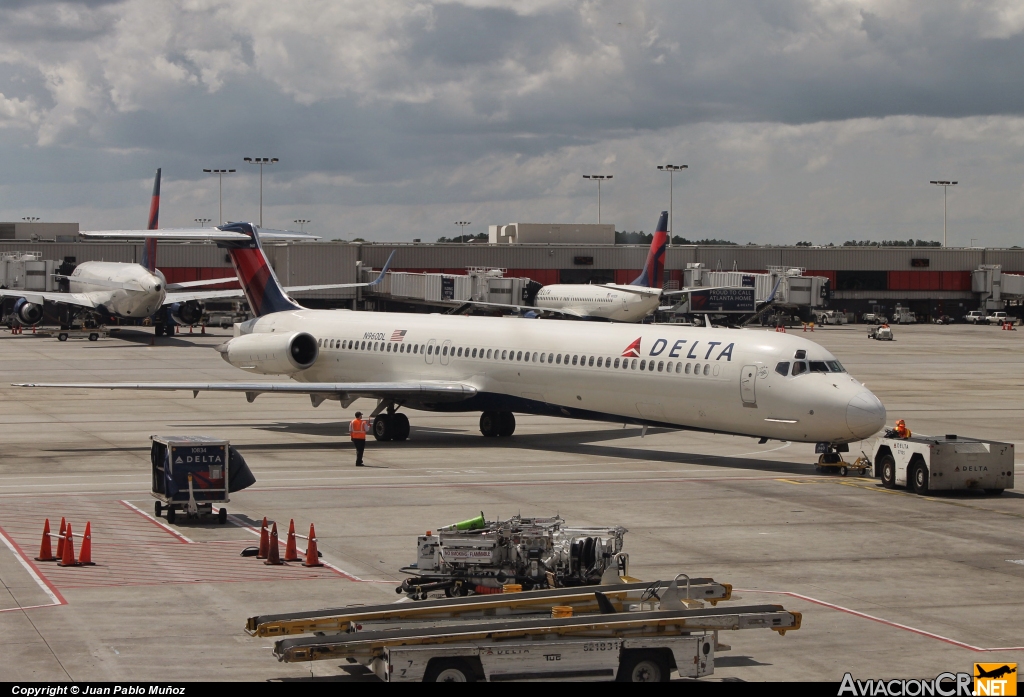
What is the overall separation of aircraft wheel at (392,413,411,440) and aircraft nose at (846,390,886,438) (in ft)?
45.9

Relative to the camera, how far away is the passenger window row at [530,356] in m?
31.7

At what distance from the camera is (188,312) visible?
283ft

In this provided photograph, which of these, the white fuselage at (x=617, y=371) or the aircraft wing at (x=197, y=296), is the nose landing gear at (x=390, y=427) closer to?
the white fuselage at (x=617, y=371)

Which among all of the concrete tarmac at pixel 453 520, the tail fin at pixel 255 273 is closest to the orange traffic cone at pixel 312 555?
the concrete tarmac at pixel 453 520

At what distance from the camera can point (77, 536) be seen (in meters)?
22.5

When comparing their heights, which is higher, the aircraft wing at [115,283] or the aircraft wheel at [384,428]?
the aircraft wing at [115,283]

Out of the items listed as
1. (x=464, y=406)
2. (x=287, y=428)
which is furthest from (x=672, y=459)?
(x=287, y=428)

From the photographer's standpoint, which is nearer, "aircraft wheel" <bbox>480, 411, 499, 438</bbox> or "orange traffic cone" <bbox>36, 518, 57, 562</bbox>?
"orange traffic cone" <bbox>36, 518, 57, 562</bbox>

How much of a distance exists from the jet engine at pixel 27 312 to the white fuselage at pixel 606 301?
123 ft

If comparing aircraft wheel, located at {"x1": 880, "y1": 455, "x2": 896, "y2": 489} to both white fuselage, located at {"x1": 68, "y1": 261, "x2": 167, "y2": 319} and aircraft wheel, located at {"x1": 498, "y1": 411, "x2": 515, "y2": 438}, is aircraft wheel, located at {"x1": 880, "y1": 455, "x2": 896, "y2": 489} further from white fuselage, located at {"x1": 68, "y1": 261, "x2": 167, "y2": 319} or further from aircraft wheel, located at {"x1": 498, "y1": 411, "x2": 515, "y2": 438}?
white fuselage, located at {"x1": 68, "y1": 261, "x2": 167, "y2": 319}

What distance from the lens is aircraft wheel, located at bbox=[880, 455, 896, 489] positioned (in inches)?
1143

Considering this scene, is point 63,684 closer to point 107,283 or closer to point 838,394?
point 838,394

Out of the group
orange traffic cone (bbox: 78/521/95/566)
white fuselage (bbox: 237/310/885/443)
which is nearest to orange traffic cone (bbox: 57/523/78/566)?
orange traffic cone (bbox: 78/521/95/566)

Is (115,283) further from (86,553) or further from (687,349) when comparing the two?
(86,553)
